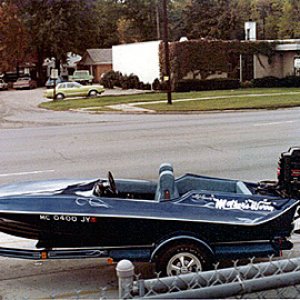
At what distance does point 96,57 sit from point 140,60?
67.3 ft

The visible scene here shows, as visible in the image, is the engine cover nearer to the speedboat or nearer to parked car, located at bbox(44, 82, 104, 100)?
the speedboat

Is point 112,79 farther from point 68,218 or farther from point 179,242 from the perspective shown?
point 179,242

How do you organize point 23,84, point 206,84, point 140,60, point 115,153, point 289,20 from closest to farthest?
point 115,153 → point 206,84 → point 140,60 → point 23,84 → point 289,20

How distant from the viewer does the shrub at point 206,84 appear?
42906mm

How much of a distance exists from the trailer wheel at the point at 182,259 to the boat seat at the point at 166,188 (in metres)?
0.52

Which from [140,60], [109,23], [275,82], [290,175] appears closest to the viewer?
[290,175]

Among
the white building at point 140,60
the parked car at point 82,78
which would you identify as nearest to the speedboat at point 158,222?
the white building at point 140,60

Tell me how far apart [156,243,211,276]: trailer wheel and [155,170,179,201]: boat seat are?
1.72ft

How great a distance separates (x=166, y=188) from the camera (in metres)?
5.60

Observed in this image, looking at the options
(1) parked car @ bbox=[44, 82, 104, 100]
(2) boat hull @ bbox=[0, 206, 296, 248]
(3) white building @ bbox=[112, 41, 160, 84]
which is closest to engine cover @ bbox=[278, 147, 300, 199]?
(2) boat hull @ bbox=[0, 206, 296, 248]

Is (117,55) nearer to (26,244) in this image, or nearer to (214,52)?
(214,52)

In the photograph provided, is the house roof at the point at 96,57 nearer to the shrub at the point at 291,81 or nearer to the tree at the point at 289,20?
the tree at the point at 289,20

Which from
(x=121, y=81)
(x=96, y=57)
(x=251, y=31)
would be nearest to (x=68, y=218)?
(x=121, y=81)

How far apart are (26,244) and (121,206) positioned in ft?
5.53
